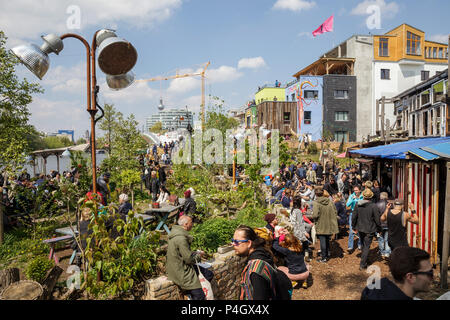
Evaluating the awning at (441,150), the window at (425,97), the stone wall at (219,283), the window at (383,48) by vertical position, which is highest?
the window at (383,48)

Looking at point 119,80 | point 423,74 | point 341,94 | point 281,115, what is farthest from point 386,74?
point 119,80

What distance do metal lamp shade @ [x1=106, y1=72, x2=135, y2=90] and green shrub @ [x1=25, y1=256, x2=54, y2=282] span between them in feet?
9.33

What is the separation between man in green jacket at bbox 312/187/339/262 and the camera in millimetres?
6832

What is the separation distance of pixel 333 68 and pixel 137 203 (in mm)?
33923

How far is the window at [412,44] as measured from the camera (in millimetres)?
34938

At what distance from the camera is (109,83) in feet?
14.7

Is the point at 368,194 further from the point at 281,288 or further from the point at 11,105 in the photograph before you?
the point at 11,105

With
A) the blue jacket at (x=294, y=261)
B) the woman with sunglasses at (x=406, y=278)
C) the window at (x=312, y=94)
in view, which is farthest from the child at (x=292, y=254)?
the window at (x=312, y=94)

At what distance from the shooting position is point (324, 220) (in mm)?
6852

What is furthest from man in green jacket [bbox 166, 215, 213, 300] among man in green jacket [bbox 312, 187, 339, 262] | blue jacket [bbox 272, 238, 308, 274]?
man in green jacket [bbox 312, 187, 339, 262]

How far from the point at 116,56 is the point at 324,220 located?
216 inches

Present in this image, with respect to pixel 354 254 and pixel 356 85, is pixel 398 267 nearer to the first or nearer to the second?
pixel 354 254

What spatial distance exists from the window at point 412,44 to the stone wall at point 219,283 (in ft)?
128

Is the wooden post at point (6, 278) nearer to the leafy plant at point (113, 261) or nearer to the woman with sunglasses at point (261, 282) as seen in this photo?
the leafy plant at point (113, 261)
